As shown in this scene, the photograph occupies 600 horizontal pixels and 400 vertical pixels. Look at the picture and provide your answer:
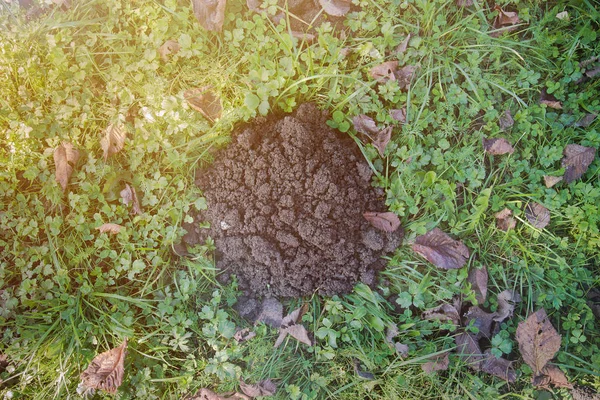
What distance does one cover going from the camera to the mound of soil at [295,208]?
2.75 m

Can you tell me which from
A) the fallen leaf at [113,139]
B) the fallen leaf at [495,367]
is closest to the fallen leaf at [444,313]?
the fallen leaf at [495,367]

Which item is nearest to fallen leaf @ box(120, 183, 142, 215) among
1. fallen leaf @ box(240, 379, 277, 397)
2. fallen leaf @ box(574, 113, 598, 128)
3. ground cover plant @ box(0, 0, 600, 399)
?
ground cover plant @ box(0, 0, 600, 399)

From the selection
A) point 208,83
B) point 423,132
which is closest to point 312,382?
point 423,132

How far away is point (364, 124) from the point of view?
2863mm

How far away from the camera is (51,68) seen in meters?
2.93

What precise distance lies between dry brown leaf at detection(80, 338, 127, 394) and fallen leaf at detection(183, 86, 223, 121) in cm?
156

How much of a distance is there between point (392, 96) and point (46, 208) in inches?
96.9

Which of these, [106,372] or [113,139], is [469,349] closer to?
[106,372]

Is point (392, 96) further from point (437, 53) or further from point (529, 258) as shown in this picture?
point (529, 258)

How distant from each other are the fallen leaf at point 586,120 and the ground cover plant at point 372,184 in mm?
15

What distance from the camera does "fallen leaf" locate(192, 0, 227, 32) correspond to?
2.81 meters

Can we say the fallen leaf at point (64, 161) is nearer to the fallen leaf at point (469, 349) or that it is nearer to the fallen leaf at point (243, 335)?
the fallen leaf at point (243, 335)

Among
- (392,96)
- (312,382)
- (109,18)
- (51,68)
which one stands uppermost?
(109,18)

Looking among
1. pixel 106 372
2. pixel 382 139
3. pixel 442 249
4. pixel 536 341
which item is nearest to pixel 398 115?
pixel 382 139
